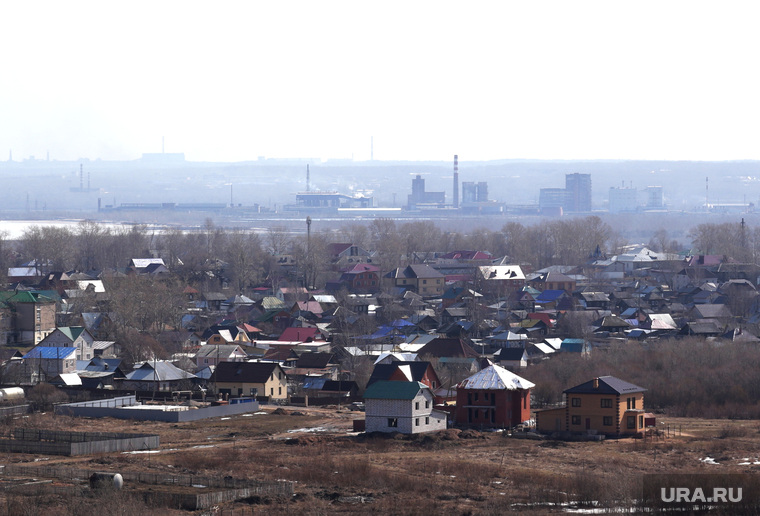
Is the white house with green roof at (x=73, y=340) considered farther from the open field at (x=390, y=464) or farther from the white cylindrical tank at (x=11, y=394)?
the open field at (x=390, y=464)

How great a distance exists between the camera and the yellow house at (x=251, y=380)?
1287 inches

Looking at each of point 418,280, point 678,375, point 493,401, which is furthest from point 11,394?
point 418,280

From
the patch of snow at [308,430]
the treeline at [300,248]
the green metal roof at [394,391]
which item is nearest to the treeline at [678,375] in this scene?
the green metal roof at [394,391]

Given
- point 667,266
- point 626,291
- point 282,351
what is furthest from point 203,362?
point 667,266

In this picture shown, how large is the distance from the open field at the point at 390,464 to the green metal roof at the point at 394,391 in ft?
3.15

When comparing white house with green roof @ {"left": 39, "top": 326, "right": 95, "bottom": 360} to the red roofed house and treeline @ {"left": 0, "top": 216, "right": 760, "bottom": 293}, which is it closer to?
treeline @ {"left": 0, "top": 216, "right": 760, "bottom": 293}

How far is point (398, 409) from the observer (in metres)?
26.0

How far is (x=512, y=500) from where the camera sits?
1859 centimetres

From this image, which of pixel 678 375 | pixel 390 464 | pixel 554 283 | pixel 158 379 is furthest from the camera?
pixel 554 283

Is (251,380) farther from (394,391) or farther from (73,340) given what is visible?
(73,340)

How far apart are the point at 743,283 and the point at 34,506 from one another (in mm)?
45779

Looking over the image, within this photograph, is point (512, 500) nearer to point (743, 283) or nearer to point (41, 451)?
point (41, 451)

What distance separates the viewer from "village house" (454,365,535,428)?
26812 mm

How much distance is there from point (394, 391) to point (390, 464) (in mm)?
4078
